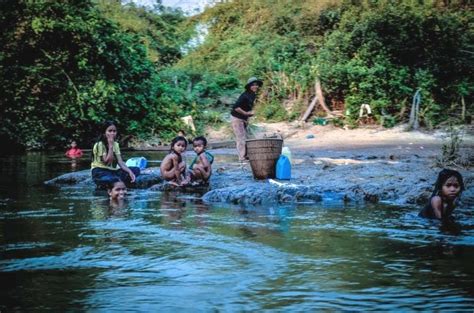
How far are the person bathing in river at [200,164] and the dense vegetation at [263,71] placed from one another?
1107 centimetres

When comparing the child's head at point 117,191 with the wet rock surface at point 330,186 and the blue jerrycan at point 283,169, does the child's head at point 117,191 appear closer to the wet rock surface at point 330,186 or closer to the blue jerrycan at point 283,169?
the wet rock surface at point 330,186

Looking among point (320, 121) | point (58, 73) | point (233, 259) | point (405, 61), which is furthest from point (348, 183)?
point (405, 61)

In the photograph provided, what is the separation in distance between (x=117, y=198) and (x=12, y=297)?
170 inches

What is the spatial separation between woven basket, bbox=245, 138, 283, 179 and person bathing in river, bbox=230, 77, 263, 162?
141 centimetres

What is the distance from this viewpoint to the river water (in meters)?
3.08

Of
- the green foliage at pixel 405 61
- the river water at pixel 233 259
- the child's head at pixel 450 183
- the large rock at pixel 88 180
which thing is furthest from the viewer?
the green foliage at pixel 405 61

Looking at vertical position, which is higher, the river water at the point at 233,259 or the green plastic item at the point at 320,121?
the green plastic item at the point at 320,121

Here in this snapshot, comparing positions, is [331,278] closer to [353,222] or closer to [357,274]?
[357,274]

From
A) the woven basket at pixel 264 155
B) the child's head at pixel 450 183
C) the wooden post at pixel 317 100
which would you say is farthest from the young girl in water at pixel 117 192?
the wooden post at pixel 317 100

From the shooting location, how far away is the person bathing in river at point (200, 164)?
8289 millimetres

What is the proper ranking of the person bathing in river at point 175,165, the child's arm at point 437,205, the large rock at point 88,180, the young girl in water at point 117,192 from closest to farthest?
1. the child's arm at point 437,205
2. the young girl in water at point 117,192
3. the person bathing in river at point 175,165
4. the large rock at point 88,180

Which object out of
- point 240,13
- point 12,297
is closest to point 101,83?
point 240,13

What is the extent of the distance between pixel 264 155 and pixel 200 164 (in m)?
0.92

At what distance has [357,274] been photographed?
358 cm
